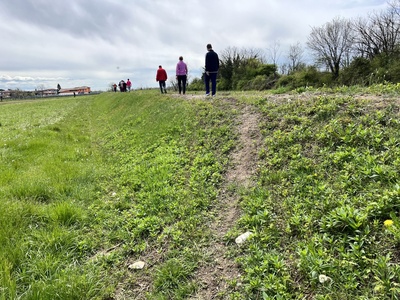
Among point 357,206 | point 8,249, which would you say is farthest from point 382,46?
point 8,249

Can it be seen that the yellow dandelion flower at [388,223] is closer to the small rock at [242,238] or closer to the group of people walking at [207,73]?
the small rock at [242,238]

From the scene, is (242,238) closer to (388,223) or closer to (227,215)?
(227,215)

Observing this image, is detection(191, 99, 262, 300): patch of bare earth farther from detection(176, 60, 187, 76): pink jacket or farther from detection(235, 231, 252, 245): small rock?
detection(176, 60, 187, 76): pink jacket

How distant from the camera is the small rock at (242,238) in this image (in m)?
3.32

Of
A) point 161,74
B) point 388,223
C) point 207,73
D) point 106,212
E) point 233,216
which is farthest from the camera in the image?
point 161,74

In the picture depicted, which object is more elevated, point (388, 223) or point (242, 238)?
point (388, 223)

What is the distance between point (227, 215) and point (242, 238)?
2.25ft

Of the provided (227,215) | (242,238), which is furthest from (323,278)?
(227,215)

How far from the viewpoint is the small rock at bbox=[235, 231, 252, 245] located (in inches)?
A: 131

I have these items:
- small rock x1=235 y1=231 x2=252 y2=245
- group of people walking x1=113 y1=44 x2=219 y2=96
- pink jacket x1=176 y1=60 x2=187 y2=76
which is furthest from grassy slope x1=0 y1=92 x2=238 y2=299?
pink jacket x1=176 y1=60 x2=187 y2=76

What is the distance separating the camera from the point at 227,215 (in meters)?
4.02

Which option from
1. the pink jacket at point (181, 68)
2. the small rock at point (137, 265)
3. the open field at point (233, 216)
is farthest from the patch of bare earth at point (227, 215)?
the pink jacket at point (181, 68)

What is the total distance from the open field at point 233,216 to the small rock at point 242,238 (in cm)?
6

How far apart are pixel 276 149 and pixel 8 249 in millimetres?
4329
